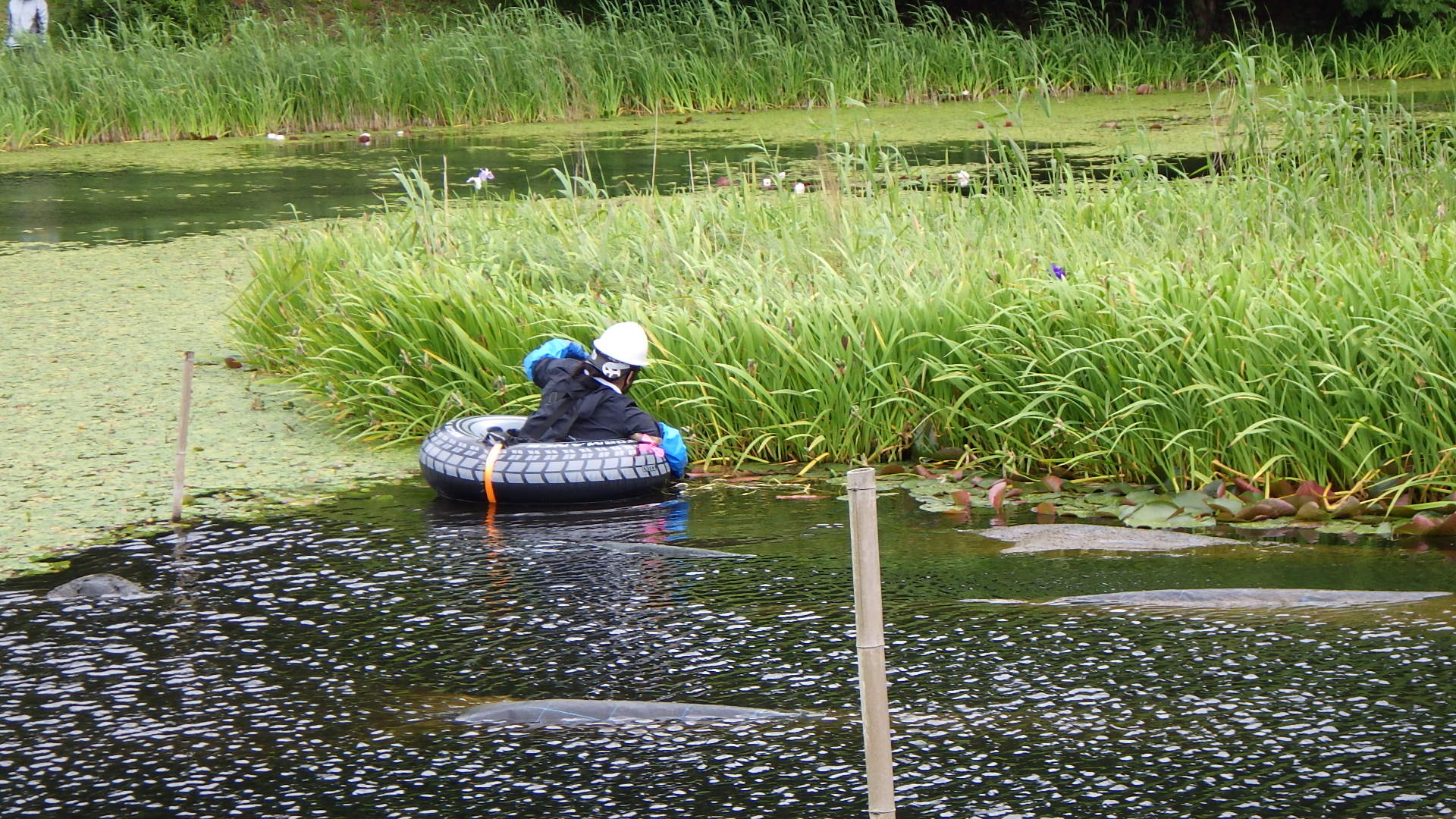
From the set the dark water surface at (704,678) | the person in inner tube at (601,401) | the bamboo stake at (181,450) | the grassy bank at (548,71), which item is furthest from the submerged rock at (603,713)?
the grassy bank at (548,71)

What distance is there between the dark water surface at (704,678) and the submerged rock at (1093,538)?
9 centimetres

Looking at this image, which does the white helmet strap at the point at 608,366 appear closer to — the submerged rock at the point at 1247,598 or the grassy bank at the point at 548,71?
the submerged rock at the point at 1247,598

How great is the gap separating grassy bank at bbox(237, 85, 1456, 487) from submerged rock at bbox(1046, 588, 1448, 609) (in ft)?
2.75

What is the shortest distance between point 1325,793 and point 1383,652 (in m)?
0.80

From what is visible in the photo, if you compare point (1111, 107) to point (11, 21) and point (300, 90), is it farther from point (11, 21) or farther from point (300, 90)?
point (11, 21)

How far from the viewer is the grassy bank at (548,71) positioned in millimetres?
15008

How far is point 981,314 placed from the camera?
5742mm

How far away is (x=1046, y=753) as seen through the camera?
3346 millimetres

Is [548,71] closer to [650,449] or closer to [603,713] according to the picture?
[650,449]

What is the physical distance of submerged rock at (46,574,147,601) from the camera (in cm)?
443

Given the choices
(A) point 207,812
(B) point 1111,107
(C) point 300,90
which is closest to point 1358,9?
(B) point 1111,107

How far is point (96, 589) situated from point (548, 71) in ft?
38.2

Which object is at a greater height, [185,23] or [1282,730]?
[185,23]

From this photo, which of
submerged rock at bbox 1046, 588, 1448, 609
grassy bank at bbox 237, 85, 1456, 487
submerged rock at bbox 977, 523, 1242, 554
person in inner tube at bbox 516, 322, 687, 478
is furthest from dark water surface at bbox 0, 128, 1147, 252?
submerged rock at bbox 1046, 588, 1448, 609
